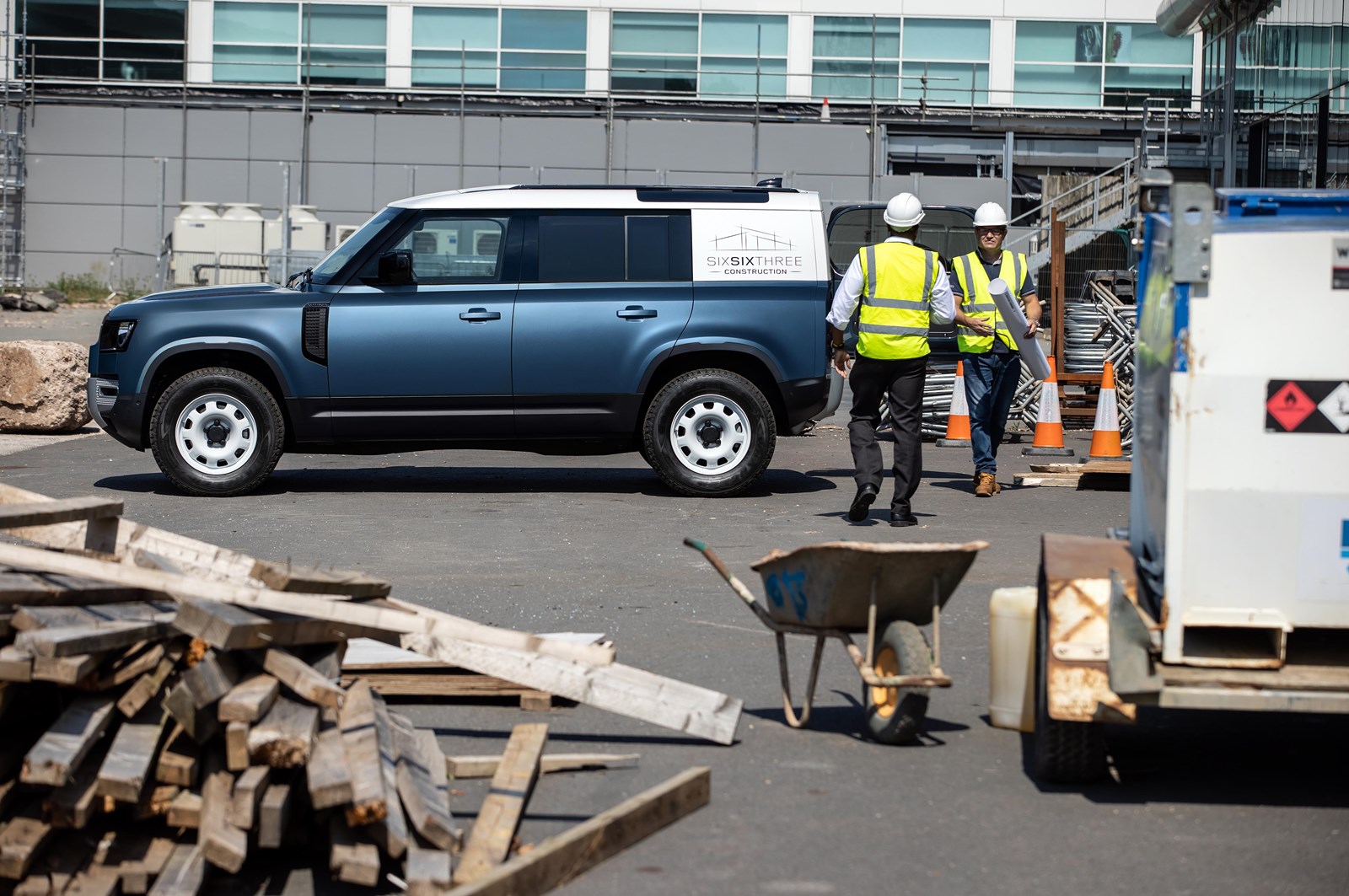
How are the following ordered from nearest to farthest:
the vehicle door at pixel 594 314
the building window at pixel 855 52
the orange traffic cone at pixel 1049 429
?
the vehicle door at pixel 594 314 < the orange traffic cone at pixel 1049 429 < the building window at pixel 855 52

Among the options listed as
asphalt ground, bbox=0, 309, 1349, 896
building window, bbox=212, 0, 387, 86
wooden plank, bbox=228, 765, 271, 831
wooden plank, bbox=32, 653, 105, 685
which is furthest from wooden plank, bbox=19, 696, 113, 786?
building window, bbox=212, 0, 387, 86

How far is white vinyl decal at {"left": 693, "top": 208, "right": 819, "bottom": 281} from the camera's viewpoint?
11.6 metres

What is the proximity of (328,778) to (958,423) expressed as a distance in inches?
500

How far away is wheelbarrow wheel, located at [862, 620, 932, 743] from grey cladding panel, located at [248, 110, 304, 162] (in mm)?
29625

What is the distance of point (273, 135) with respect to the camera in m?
33.2

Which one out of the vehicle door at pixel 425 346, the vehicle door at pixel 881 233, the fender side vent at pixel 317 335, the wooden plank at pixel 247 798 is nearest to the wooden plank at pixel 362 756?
the wooden plank at pixel 247 798

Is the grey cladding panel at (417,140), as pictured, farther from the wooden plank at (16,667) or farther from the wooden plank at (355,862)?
the wooden plank at (355,862)

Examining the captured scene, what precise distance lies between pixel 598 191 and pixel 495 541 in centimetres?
314

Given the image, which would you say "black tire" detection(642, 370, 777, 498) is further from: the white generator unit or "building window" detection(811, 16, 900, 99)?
"building window" detection(811, 16, 900, 99)

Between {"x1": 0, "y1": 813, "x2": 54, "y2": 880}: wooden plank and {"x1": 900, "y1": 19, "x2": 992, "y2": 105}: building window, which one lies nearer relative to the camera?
{"x1": 0, "y1": 813, "x2": 54, "y2": 880}: wooden plank

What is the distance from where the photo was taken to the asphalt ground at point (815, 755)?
4387mm

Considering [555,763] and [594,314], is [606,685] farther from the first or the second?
[594,314]

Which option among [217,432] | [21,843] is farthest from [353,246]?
[21,843]

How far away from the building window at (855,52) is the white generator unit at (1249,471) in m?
31.8
